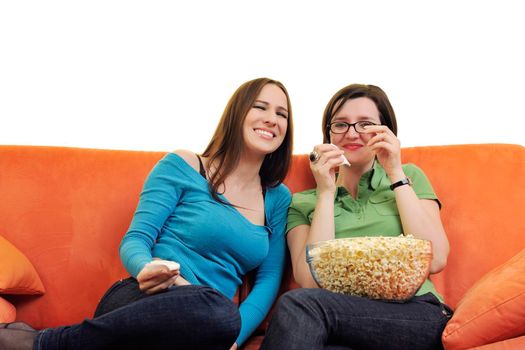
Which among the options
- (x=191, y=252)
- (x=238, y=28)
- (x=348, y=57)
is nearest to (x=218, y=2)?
(x=238, y=28)

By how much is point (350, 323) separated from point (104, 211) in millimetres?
996

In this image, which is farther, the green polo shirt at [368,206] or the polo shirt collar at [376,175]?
the polo shirt collar at [376,175]

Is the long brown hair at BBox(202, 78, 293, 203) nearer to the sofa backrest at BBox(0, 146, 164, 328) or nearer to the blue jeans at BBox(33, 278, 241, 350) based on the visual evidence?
the sofa backrest at BBox(0, 146, 164, 328)

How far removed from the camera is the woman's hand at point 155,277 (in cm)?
121

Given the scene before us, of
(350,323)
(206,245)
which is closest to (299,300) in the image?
(350,323)

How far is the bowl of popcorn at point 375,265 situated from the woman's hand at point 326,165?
0.38m

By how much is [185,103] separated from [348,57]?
2.47 feet

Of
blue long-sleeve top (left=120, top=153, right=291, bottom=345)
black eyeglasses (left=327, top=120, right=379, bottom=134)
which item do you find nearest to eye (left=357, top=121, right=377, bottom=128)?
black eyeglasses (left=327, top=120, right=379, bottom=134)

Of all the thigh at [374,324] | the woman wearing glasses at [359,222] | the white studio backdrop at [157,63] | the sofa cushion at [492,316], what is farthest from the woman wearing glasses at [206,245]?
the white studio backdrop at [157,63]

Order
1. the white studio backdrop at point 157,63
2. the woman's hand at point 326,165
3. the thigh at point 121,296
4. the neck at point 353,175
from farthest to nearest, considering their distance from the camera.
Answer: the white studio backdrop at point 157,63 → the neck at point 353,175 → the woman's hand at point 326,165 → the thigh at point 121,296

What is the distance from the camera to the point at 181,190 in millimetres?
1629

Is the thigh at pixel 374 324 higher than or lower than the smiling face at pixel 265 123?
lower

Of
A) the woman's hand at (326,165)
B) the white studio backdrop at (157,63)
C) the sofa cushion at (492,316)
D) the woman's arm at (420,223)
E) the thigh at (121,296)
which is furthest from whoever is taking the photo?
the white studio backdrop at (157,63)

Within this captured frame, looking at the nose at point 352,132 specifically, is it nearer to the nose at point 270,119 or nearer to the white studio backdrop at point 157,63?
the nose at point 270,119
